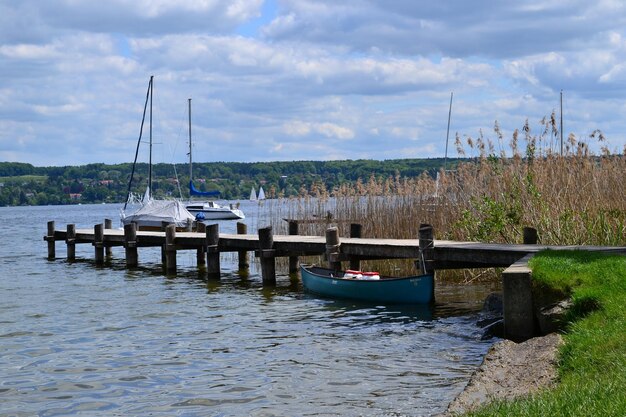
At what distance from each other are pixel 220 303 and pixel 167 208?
84.5 ft

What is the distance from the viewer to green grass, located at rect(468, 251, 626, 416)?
7609mm

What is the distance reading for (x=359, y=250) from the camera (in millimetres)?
21484

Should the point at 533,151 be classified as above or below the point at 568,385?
above

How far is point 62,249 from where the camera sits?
1852 inches

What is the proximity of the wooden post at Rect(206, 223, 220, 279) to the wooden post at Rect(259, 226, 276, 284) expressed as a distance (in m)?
2.02

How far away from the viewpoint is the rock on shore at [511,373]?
941 centimetres

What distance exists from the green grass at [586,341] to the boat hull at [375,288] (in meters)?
3.20

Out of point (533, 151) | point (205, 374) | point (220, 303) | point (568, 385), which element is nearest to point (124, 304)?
point (220, 303)

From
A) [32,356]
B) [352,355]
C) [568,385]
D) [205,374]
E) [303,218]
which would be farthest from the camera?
[303,218]

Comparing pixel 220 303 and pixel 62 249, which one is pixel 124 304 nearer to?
pixel 220 303

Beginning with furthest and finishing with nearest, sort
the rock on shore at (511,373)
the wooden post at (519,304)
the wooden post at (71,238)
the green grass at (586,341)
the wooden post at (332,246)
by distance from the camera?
the wooden post at (71,238) < the wooden post at (332,246) < the wooden post at (519,304) < the rock on shore at (511,373) < the green grass at (586,341)

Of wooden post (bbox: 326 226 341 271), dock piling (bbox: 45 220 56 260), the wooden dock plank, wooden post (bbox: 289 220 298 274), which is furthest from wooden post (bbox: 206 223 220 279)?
dock piling (bbox: 45 220 56 260)

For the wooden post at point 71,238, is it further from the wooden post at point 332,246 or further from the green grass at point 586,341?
the green grass at point 586,341

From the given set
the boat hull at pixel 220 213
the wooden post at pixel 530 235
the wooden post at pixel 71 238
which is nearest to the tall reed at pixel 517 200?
the wooden post at pixel 530 235
